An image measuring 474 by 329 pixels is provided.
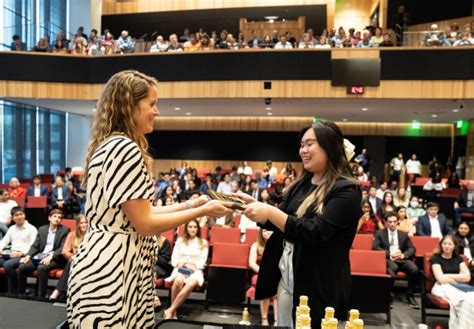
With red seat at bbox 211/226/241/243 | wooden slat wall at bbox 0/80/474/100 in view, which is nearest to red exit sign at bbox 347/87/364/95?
wooden slat wall at bbox 0/80/474/100

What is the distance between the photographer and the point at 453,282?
512cm

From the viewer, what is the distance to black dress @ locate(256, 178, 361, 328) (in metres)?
1.85

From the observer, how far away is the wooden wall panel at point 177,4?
19.1 metres

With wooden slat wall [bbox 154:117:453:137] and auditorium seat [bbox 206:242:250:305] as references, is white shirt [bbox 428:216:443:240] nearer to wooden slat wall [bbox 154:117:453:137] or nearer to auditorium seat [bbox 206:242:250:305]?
auditorium seat [bbox 206:242:250:305]

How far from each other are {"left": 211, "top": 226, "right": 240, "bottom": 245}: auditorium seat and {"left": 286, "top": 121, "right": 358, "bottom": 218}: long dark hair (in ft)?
16.2

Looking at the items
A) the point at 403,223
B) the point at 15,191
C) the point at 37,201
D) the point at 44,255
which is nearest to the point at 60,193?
the point at 15,191

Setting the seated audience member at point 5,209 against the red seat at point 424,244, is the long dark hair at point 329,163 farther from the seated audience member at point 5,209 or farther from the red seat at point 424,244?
the seated audience member at point 5,209

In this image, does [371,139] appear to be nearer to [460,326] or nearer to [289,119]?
[289,119]

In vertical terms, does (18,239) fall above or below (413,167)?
below

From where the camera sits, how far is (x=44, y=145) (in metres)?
18.2

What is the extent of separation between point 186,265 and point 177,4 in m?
17.0

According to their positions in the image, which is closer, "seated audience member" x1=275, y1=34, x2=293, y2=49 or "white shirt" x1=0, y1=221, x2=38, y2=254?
"white shirt" x1=0, y1=221, x2=38, y2=254

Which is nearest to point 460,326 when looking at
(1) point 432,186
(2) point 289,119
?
(1) point 432,186

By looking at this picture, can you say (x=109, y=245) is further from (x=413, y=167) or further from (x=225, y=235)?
(x=413, y=167)
